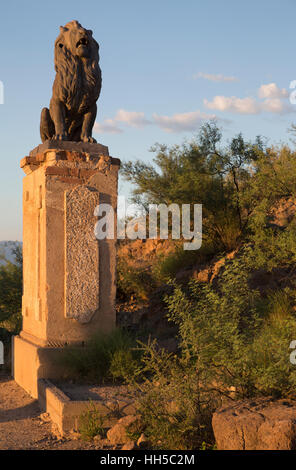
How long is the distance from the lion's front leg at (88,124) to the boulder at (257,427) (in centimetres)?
391

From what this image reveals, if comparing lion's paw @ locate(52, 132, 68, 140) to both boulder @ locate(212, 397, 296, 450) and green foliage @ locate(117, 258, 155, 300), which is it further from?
green foliage @ locate(117, 258, 155, 300)

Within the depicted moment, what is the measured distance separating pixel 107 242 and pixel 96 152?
112 centimetres

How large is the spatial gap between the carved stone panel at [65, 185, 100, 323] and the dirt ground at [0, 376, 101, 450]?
43.2 inches

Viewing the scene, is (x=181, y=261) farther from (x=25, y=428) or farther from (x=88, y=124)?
(x=25, y=428)

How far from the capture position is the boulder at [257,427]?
133 inches

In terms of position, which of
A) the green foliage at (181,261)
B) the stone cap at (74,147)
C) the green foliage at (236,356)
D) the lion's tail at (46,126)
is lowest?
the green foliage at (236,356)

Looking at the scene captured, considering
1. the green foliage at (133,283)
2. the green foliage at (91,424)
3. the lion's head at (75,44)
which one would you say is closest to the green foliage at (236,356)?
the green foliage at (91,424)

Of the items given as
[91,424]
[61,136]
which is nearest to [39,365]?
[91,424]

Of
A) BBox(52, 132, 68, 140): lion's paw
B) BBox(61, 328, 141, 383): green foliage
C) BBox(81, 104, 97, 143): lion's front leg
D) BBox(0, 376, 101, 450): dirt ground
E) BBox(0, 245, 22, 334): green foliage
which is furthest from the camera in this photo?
BBox(0, 245, 22, 334): green foliage

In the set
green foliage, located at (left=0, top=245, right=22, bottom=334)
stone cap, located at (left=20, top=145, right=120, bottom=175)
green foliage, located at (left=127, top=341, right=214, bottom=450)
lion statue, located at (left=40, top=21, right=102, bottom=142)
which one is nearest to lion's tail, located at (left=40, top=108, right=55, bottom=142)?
lion statue, located at (left=40, top=21, right=102, bottom=142)

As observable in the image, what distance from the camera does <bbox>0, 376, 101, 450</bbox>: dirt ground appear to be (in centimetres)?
437

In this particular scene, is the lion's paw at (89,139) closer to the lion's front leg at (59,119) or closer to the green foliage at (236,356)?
the lion's front leg at (59,119)

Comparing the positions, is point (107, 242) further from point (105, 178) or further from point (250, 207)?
point (250, 207)
